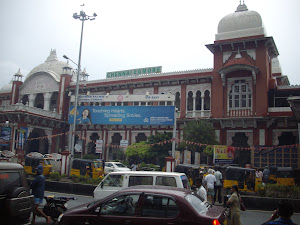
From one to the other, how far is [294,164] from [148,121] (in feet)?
38.5

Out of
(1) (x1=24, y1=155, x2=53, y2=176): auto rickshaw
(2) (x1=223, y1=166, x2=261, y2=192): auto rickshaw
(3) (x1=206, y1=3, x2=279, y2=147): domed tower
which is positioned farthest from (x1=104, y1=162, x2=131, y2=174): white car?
(3) (x1=206, y1=3, x2=279, y2=147): domed tower

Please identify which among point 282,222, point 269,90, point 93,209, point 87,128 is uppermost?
point 269,90

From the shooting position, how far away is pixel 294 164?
66.1ft

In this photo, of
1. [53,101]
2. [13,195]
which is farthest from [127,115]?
[13,195]

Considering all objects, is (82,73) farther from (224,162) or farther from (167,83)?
(224,162)

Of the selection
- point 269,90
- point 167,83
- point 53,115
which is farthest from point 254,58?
point 53,115

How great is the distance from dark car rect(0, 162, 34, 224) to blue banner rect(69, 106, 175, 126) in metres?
17.4

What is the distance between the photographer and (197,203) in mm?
5703

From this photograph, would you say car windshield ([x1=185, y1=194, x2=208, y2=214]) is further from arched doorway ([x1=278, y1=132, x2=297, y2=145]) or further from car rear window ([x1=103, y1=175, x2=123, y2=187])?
arched doorway ([x1=278, y1=132, x2=297, y2=145])

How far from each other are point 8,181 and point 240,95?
2194 cm

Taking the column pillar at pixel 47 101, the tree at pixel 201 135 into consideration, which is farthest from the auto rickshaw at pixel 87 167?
the column pillar at pixel 47 101

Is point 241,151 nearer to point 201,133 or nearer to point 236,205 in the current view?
point 201,133

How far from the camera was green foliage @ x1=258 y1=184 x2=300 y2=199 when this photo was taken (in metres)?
12.1

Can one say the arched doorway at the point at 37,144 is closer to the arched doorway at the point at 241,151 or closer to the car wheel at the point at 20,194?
the arched doorway at the point at 241,151
